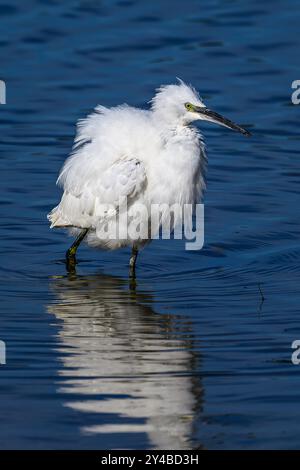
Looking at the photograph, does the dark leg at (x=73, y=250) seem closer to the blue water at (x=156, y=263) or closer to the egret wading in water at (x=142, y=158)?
the blue water at (x=156, y=263)

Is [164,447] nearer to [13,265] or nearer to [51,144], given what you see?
[13,265]

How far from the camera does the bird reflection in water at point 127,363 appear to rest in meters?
6.93

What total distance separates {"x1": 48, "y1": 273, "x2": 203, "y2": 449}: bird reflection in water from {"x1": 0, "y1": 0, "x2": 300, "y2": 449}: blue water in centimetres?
2

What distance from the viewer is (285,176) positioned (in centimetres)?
1315

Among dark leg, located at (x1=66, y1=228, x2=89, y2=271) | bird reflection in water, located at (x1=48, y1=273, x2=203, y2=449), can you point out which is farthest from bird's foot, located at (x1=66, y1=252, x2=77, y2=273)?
bird reflection in water, located at (x1=48, y1=273, x2=203, y2=449)

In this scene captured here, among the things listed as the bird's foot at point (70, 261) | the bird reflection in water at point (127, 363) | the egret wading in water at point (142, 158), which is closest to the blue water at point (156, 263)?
the bird reflection in water at point (127, 363)

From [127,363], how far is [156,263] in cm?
293

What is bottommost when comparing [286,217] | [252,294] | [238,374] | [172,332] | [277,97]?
[238,374]

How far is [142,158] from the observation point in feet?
32.4

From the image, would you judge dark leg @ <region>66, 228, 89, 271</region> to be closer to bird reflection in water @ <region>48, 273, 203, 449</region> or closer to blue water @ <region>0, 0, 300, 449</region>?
blue water @ <region>0, 0, 300, 449</region>

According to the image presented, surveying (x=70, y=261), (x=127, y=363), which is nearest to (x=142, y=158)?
(x=70, y=261)

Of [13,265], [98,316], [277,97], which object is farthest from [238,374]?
[277,97]

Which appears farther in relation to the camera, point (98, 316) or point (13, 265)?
point (13, 265)

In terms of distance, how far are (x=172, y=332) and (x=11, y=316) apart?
1.25 meters
